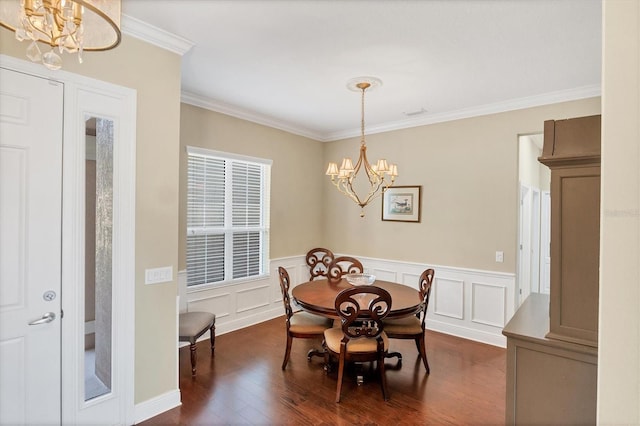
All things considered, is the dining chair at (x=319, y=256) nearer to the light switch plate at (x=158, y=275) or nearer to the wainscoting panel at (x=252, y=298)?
the wainscoting panel at (x=252, y=298)

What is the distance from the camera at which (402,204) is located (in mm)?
4625

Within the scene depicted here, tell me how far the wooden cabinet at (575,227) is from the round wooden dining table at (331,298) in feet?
5.21

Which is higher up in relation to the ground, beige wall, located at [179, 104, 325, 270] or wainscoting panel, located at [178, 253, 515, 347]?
beige wall, located at [179, 104, 325, 270]

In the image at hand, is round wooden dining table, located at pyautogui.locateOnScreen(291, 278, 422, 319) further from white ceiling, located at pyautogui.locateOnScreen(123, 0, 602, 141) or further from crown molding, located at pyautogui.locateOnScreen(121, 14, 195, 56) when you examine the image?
crown molding, located at pyautogui.locateOnScreen(121, 14, 195, 56)

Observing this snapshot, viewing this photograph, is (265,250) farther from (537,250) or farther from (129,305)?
(537,250)

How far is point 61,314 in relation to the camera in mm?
1947

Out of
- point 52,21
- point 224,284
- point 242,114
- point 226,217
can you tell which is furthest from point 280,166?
point 52,21

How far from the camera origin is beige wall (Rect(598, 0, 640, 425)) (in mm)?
575

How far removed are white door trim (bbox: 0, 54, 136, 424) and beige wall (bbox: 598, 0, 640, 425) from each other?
2.44 metres

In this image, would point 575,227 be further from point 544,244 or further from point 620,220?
point 544,244

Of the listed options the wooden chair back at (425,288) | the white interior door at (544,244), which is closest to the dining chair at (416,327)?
the wooden chair back at (425,288)

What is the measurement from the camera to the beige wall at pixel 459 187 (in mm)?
3746

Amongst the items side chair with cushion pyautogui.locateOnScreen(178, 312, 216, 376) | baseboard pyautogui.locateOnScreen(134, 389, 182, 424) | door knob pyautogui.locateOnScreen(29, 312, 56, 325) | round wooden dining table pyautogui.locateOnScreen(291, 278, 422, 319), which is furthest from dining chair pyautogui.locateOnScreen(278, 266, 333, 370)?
door knob pyautogui.locateOnScreen(29, 312, 56, 325)

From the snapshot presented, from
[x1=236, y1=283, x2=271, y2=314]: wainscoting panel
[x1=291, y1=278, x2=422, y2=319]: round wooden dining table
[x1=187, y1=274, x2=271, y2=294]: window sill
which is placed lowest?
[x1=236, y1=283, x2=271, y2=314]: wainscoting panel
